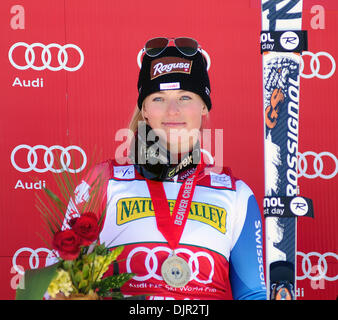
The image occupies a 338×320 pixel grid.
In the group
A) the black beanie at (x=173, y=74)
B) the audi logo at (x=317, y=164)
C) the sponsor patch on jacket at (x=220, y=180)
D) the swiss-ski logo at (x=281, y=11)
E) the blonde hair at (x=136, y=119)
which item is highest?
the swiss-ski logo at (x=281, y=11)

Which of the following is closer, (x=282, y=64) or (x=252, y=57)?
(x=282, y=64)

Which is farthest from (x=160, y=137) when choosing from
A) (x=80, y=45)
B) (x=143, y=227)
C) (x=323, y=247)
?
(x=323, y=247)

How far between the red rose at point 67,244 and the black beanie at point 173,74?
3.22ft

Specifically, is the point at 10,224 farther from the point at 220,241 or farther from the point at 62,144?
the point at 220,241

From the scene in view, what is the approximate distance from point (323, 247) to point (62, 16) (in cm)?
215

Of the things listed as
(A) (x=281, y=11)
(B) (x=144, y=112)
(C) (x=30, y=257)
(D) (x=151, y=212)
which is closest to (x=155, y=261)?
(D) (x=151, y=212)

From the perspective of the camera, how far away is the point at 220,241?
213 centimetres

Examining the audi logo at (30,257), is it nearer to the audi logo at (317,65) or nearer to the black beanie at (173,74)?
the black beanie at (173,74)

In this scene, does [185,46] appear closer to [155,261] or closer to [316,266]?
[155,261]

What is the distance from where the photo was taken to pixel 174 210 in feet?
7.06

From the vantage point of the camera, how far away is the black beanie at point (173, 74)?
2.23 m

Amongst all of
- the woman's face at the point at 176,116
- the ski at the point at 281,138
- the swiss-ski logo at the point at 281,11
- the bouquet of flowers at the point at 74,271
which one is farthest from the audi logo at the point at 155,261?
the swiss-ski logo at the point at 281,11
